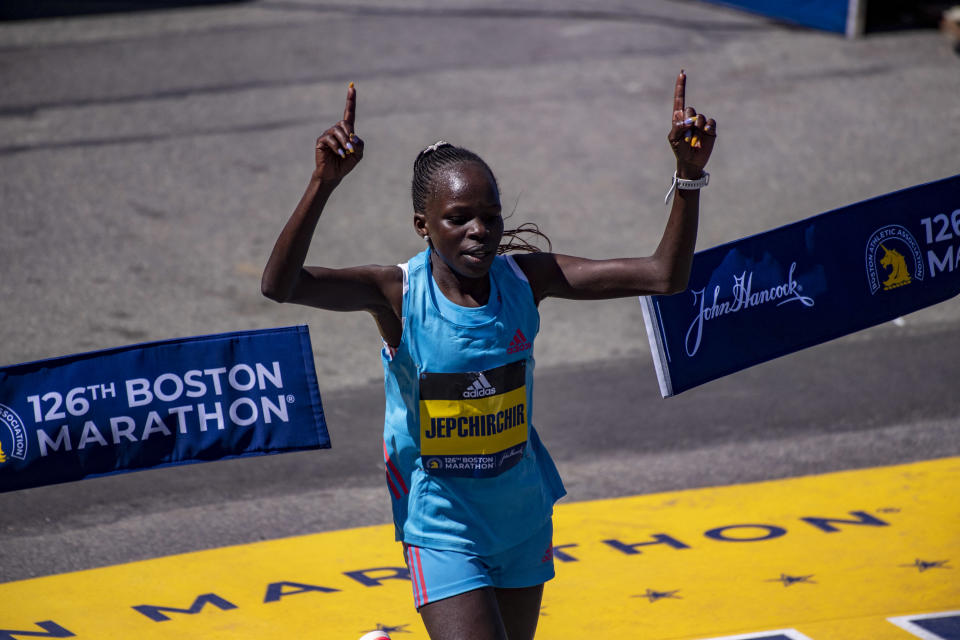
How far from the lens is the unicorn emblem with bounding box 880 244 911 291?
531 cm

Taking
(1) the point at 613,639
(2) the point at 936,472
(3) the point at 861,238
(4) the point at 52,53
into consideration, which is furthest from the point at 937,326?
(4) the point at 52,53

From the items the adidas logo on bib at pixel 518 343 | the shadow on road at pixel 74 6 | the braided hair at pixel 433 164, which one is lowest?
the adidas logo on bib at pixel 518 343

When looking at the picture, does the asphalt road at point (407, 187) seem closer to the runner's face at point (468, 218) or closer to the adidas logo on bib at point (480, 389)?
the adidas logo on bib at point (480, 389)

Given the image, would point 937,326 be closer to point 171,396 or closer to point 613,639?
point 613,639

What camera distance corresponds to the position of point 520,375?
3525mm

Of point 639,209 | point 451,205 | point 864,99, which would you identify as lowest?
point 451,205

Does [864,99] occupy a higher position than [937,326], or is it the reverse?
[864,99]

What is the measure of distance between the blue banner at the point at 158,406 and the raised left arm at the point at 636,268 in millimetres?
1157

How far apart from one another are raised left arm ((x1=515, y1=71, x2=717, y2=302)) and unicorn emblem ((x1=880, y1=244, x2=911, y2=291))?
2005mm

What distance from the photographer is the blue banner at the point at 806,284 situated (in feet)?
15.9

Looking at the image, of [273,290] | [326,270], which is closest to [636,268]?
[326,270]

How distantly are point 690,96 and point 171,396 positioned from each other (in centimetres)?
977

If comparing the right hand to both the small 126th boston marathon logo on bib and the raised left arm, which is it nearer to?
the raised left arm

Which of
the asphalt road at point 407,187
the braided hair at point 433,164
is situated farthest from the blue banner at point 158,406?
the asphalt road at point 407,187
